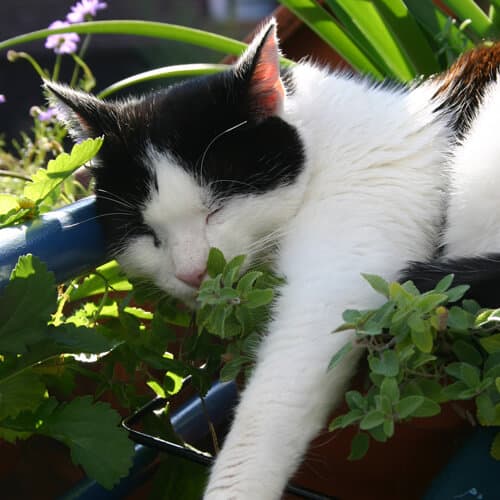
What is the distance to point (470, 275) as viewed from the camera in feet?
2.38

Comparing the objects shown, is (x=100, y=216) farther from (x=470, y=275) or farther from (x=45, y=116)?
(x=45, y=116)

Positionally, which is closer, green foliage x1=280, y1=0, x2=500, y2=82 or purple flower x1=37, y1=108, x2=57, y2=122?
green foliage x1=280, y1=0, x2=500, y2=82

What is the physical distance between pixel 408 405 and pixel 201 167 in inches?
20.2

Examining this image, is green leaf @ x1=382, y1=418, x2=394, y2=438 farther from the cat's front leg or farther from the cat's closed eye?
the cat's closed eye

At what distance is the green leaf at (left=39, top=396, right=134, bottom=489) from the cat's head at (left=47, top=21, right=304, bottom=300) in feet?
0.88

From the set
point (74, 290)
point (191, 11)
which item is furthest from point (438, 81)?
point (191, 11)

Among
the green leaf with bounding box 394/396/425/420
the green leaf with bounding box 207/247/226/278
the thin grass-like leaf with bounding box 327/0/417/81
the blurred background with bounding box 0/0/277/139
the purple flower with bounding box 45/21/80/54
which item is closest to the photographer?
the green leaf with bounding box 394/396/425/420

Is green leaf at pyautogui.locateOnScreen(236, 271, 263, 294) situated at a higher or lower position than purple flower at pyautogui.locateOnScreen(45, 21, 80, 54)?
lower

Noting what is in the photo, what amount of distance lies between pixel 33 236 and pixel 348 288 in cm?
35

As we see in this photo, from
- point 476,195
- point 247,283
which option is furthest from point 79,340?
point 476,195

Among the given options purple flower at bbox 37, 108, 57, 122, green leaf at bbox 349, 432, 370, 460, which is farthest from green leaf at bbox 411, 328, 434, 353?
purple flower at bbox 37, 108, 57, 122

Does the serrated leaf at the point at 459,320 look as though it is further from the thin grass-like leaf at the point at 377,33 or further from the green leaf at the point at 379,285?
the thin grass-like leaf at the point at 377,33

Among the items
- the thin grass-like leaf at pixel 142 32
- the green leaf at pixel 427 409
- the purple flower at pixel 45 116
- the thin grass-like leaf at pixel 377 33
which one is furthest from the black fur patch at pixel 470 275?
the purple flower at pixel 45 116

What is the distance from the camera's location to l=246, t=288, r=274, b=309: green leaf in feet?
2.39
